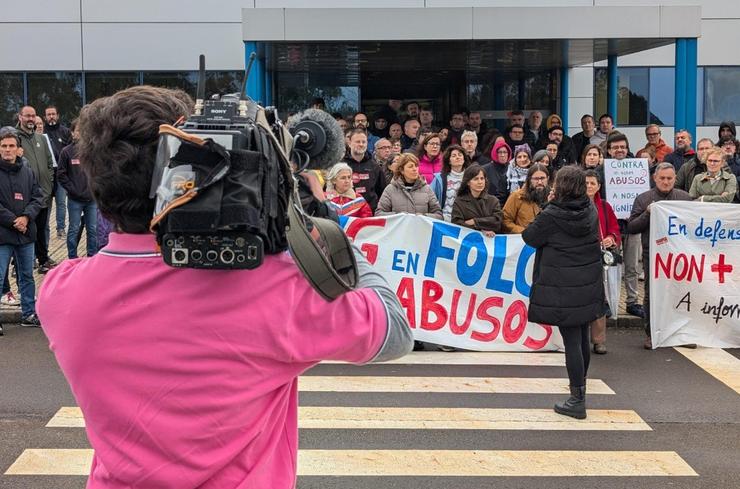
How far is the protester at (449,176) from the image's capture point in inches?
406

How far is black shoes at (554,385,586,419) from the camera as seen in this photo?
6203 millimetres

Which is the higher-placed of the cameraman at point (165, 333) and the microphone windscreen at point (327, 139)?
the microphone windscreen at point (327, 139)

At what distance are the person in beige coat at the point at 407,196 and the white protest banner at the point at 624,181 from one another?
10.3ft

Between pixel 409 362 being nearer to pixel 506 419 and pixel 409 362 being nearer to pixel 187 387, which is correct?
pixel 506 419

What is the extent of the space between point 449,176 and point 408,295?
2.30 m

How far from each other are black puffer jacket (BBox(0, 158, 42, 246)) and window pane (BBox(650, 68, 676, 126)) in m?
16.7

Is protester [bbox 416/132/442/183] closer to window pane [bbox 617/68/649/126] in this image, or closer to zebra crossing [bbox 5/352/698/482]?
zebra crossing [bbox 5/352/698/482]

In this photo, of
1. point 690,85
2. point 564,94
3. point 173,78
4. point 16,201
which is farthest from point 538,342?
point 173,78

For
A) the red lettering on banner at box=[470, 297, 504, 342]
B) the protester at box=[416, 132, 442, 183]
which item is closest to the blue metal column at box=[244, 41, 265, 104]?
the protester at box=[416, 132, 442, 183]

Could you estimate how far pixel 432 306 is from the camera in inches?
341

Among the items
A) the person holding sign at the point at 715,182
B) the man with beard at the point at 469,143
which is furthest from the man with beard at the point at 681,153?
the man with beard at the point at 469,143

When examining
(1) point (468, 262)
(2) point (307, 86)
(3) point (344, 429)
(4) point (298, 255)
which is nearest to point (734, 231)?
(1) point (468, 262)

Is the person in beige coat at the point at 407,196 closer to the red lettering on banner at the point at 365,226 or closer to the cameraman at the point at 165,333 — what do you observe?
the red lettering on banner at the point at 365,226

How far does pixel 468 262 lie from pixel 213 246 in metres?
7.43
